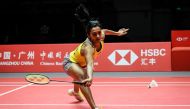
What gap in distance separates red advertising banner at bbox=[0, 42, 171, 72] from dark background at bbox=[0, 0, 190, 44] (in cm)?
601

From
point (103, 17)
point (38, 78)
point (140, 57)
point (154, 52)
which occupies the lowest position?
point (38, 78)

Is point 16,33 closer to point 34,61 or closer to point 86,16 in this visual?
point 34,61

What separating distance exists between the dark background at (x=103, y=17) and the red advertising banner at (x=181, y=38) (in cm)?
632

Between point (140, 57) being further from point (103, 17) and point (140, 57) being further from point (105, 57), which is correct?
point (103, 17)

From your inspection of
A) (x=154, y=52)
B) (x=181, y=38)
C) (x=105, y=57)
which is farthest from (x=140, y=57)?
(x=181, y=38)

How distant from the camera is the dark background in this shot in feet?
61.0

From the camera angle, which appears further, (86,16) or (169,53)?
(169,53)

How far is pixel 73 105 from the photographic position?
6645 mm

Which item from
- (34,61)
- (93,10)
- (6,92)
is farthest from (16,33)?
(6,92)

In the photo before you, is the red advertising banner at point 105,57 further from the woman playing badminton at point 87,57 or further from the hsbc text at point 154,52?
the woman playing badminton at point 87,57

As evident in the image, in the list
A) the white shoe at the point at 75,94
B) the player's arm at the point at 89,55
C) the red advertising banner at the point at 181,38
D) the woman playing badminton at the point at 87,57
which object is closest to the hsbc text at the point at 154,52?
the red advertising banner at the point at 181,38

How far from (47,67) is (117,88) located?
4.09 m

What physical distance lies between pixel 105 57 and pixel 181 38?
2442 mm

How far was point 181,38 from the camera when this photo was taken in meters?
12.2
